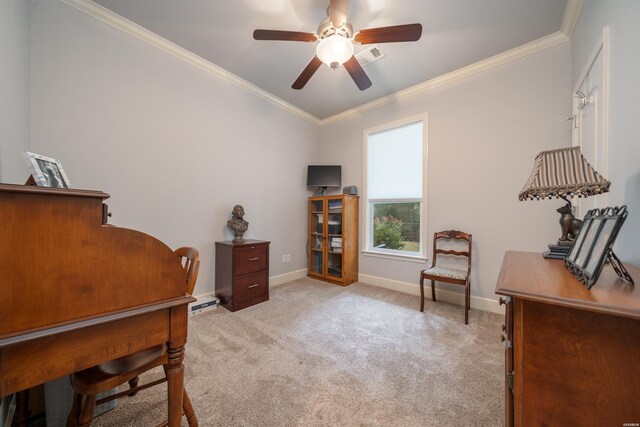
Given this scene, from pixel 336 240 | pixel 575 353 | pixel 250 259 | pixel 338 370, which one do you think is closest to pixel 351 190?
pixel 336 240

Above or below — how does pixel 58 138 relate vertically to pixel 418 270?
above

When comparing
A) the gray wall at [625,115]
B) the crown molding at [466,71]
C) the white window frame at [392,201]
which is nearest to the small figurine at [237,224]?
the white window frame at [392,201]

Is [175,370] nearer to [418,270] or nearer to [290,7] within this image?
[290,7]

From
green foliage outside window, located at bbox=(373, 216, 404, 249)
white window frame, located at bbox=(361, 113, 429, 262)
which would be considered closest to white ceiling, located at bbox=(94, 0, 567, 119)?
white window frame, located at bbox=(361, 113, 429, 262)

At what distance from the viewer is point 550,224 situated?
2.27m

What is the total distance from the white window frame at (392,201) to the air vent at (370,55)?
1.00m

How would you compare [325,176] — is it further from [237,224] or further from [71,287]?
[71,287]

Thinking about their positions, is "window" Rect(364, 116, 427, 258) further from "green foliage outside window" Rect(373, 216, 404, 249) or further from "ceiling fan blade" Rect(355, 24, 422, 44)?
"ceiling fan blade" Rect(355, 24, 422, 44)

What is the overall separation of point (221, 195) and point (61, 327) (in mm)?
2421

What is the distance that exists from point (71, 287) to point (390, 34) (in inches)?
91.6

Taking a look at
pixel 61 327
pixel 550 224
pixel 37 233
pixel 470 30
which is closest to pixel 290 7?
pixel 470 30

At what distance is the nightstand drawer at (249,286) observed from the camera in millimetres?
2605

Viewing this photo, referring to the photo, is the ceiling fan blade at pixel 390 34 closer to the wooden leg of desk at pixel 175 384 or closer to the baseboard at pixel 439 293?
the wooden leg of desk at pixel 175 384

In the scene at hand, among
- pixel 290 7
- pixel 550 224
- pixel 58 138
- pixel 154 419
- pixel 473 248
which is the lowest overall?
pixel 154 419
